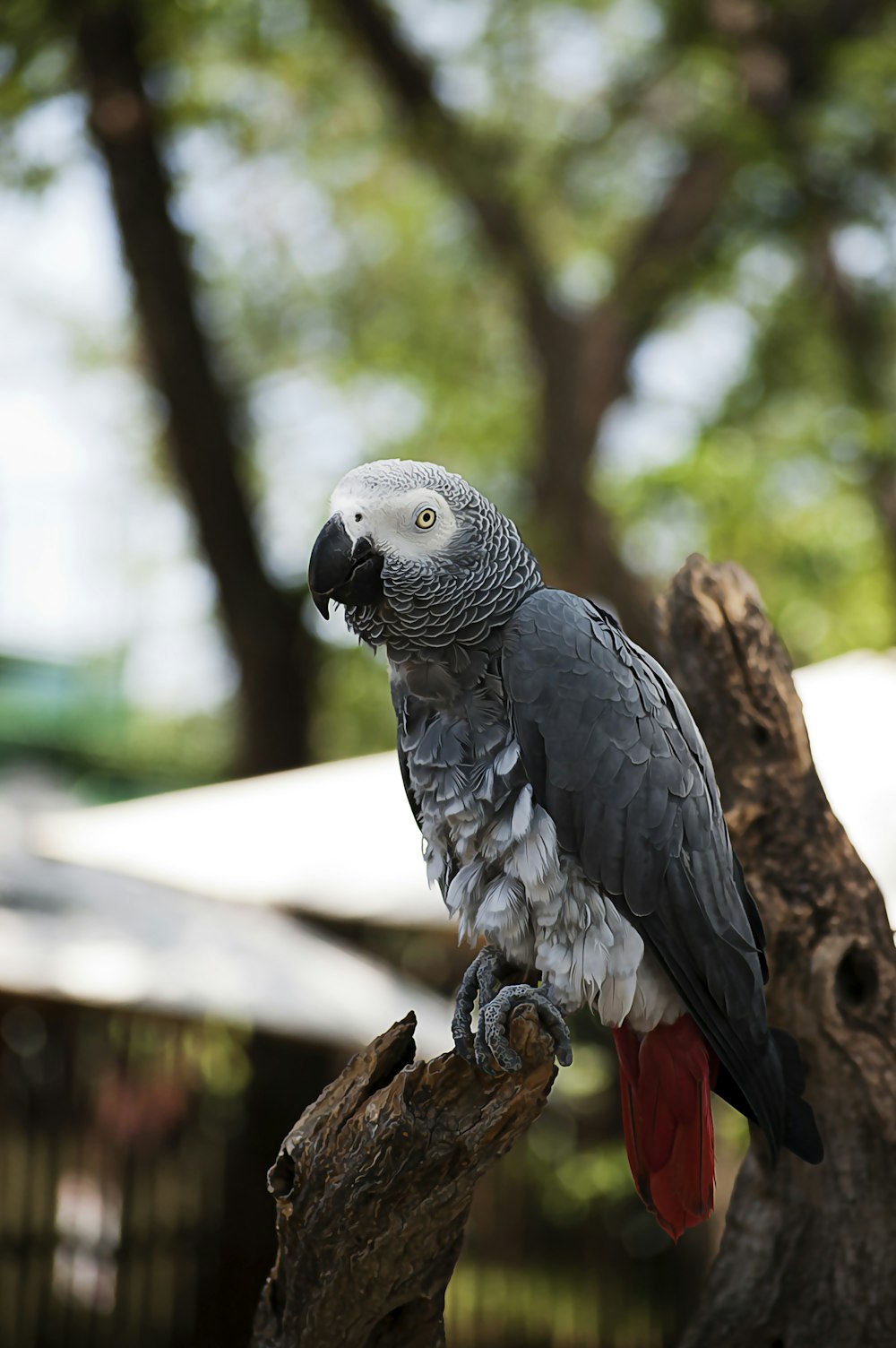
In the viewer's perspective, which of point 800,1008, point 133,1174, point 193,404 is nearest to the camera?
point 800,1008

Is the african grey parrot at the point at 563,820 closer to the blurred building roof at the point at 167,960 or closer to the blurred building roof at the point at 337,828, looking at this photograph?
the blurred building roof at the point at 337,828

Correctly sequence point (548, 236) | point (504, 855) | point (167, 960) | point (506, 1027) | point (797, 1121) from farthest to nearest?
point (548, 236) → point (167, 960) → point (797, 1121) → point (504, 855) → point (506, 1027)

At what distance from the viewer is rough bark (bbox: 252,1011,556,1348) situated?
6.02 feet

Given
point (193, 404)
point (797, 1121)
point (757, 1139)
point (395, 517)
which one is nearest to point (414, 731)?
point (395, 517)

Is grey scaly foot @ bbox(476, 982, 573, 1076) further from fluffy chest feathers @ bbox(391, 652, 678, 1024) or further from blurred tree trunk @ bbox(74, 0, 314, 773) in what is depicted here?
blurred tree trunk @ bbox(74, 0, 314, 773)

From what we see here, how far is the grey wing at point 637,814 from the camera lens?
6.13 ft

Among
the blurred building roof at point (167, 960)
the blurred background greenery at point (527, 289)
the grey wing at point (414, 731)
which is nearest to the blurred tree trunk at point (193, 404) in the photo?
the blurred background greenery at point (527, 289)

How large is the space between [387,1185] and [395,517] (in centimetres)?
108

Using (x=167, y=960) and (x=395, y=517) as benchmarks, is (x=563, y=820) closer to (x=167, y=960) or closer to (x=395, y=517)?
(x=395, y=517)

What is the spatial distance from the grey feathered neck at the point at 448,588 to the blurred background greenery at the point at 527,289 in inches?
82.5

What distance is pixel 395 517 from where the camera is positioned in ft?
6.05

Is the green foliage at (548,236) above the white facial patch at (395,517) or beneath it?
above

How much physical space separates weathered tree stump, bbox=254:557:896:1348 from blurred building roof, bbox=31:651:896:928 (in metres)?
0.84

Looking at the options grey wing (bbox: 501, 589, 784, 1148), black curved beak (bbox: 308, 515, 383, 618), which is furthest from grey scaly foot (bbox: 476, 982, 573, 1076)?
black curved beak (bbox: 308, 515, 383, 618)
